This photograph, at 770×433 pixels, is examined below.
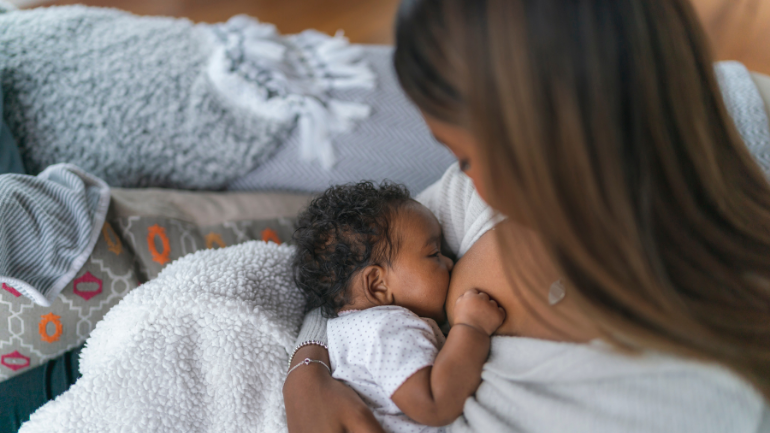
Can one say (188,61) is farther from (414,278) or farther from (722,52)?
(722,52)

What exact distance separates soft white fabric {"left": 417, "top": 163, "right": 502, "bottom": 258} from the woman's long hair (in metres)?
0.34

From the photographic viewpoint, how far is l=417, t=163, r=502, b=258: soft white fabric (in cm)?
95

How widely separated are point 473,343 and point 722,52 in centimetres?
168

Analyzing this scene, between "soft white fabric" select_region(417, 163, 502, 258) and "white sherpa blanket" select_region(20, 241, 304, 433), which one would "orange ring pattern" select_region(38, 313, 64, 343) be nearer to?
"white sherpa blanket" select_region(20, 241, 304, 433)

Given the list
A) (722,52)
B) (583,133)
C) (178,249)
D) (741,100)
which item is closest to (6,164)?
(178,249)

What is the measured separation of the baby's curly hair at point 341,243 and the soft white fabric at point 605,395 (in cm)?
36

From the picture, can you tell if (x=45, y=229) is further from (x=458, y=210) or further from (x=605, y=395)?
(x=605, y=395)

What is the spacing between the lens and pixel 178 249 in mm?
1137

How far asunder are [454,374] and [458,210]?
0.37 meters

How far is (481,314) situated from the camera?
0.80 meters

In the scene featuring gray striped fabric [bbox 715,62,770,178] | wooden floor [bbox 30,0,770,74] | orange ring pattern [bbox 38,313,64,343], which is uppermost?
gray striped fabric [bbox 715,62,770,178]

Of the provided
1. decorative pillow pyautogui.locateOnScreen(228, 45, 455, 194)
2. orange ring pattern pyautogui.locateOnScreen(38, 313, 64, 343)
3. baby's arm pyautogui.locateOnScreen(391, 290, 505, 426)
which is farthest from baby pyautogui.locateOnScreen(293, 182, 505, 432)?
orange ring pattern pyautogui.locateOnScreen(38, 313, 64, 343)

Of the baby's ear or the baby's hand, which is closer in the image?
the baby's hand

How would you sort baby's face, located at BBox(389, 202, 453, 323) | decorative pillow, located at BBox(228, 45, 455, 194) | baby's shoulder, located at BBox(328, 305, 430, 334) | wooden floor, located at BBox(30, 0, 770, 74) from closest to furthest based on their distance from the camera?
1. baby's shoulder, located at BBox(328, 305, 430, 334)
2. baby's face, located at BBox(389, 202, 453, 323)
3. decorative pillow, located at BBox(228, 45, 455, 194)
4. wooden floor, located at BBox(30, 0, 770, 74)
